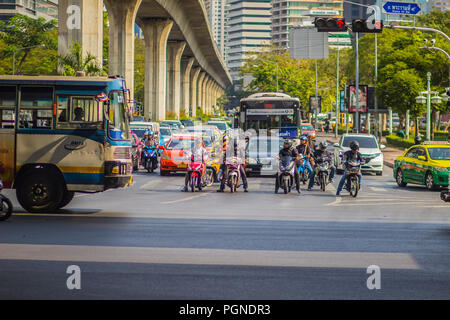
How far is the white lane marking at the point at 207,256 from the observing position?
10.1 meters

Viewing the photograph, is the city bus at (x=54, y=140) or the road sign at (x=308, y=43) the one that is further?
the road sign at (x=308, y=43)

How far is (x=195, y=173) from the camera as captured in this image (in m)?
23.3

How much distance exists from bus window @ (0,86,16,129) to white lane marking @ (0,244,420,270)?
17.9 ft

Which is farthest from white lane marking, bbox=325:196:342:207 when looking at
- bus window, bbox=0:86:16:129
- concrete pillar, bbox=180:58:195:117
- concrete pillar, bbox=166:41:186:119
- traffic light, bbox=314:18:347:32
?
concrete pillar, bbox=180:58:195:117

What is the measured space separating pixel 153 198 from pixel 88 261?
10521 millimetres

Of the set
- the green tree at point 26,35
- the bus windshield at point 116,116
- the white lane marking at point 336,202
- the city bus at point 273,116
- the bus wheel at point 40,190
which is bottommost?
the white lane marking at point 336,202

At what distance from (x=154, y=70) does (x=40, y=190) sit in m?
61.7

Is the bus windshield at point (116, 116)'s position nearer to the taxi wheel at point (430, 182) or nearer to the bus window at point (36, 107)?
the bus window at point (36, 107)

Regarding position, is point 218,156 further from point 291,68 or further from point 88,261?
point 291,68

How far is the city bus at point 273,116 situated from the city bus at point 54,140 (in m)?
20.2

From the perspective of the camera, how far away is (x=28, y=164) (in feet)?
53.2

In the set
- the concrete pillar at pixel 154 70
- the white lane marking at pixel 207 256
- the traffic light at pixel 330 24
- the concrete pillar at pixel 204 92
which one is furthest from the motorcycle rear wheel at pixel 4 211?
the concrete pillar at pixel 204 92

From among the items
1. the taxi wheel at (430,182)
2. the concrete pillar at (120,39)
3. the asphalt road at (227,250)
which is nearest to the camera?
the asphalt road at (227,250)

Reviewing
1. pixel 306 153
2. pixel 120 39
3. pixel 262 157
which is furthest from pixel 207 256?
pixel 120 39
